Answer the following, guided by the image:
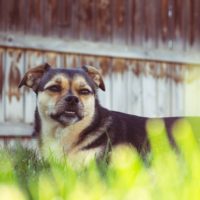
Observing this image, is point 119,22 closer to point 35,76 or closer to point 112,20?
point 112,20

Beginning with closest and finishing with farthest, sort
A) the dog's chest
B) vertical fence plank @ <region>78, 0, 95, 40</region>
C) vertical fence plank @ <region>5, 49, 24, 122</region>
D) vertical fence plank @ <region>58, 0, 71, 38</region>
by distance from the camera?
the dog's chest → vertical fence plank @ <region>5, 49, 24, 122</region> → vertical fence plank @ <region>58, 0, 71, 38</region> → vertical fence plank @ <region>78, 0, 95, 40</region>

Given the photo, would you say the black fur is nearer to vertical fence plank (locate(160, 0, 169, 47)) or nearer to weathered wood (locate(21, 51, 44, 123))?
weathered wood (locate(21, 51, 44, 123))

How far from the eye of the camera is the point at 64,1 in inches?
346

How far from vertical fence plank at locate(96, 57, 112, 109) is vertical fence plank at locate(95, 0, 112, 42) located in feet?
1.00

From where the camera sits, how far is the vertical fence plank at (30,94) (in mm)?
8367

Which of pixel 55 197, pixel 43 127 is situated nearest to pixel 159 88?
pixel 43 127

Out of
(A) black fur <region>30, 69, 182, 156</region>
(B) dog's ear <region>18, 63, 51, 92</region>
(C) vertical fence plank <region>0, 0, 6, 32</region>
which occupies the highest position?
(C) vertical fence plank <region>0, 0, 6, 32</region>

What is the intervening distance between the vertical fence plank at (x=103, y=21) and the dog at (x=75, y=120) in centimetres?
311

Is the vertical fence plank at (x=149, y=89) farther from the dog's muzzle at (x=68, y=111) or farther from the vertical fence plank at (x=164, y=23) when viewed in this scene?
the dog's muzzle at (x=68, y=111)

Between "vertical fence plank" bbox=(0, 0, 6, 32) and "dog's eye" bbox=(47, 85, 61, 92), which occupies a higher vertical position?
"vertical fence plank" bbox=(0, 0, 6, 32)

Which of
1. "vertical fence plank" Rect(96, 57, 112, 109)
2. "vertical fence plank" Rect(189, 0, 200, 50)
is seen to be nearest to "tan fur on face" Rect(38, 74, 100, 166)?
"vertical fence plank" Rect(96, 57, 112, 109)

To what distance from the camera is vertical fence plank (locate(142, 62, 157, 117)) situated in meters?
9.36

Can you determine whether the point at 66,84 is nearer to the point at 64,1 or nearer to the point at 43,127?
the point at 43,127

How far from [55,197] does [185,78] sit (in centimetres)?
747
